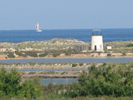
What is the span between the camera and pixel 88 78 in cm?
1667

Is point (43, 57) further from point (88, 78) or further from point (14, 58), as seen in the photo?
point (88, 78)

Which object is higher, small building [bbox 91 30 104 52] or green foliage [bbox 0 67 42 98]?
small building [bbox 91 30 104 52]

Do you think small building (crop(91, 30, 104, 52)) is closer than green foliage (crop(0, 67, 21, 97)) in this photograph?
No

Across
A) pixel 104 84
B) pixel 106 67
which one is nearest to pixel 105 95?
pixel 104 84

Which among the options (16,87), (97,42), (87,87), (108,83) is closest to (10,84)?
(16,87)

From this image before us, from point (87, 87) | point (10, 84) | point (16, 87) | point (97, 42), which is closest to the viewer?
point (16, 87)

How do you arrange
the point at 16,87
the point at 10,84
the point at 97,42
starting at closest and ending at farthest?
the point at 16,87 < the point at 10,84 < the point at 97,42

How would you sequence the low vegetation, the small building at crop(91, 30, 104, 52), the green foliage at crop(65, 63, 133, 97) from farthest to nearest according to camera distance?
the small building at crop(91, 30, 104, 52) → the green foliage at crop(65, 63, 133, 97) → the low vegetation

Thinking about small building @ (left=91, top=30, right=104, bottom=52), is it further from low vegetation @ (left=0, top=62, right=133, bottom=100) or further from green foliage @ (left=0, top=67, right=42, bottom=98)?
green foliage @ (left=0, top=67, right=42, bottom=98)

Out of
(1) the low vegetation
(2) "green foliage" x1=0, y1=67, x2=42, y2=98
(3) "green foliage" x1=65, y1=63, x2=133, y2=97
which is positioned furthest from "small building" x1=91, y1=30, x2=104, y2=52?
(2) "green foliage" x1=0, y1=67, x2=42, y2=98

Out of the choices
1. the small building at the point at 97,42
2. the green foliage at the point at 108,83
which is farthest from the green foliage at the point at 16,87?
the small building at the point at 97,42

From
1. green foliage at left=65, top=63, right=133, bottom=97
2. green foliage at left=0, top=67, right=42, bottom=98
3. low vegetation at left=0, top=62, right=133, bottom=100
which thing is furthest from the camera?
green foliage at left=65, top=63, right=133, bottom=97

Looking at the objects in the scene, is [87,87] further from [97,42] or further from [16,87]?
[97,42]

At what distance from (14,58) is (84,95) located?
77.9ft
